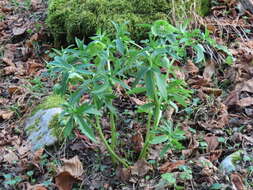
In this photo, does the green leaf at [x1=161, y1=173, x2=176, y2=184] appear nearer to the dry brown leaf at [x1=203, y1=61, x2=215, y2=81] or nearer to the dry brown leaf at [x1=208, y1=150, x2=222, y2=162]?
the dry brown leaf at [x1=208, y1=150, x2=222, y2=162]

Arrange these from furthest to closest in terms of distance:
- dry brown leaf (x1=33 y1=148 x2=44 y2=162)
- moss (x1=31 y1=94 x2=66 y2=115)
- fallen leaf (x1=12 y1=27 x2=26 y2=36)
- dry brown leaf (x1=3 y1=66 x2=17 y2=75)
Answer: fallen leaf (x1=12 y1=27 x2=26 y2=36) → dry brown leaf (x1=3 y1=66 x2=17 y2=75) → moss (x1=31 y1=94 x2=66 y2=115) → dry brown leaf (x1=33 y1=148 x2=44 y2=162)

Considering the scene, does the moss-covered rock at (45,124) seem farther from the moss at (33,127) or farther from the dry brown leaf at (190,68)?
the dry brown leaf at (190,68)

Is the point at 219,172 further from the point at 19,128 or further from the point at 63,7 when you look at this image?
the point at 63,7

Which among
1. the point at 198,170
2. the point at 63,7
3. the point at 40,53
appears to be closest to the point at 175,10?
the point at 63,7

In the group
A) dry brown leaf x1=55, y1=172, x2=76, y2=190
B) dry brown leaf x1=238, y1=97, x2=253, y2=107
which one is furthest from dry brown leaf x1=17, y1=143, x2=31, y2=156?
dry brown leaf x1=238, y1=97, x2=253, y2=107

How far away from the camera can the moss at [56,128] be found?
259cm

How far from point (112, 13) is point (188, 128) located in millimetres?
1267

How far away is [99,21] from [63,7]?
1.58 ft

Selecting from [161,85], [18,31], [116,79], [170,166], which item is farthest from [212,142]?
[18,31]

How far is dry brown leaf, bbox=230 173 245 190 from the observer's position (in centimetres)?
211

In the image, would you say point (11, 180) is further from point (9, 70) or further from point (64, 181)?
point (9, 70)

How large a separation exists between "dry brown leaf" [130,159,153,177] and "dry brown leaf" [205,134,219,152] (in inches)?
15.0

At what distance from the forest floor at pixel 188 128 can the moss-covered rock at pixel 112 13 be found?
0.78ft

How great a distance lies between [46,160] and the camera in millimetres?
2494
